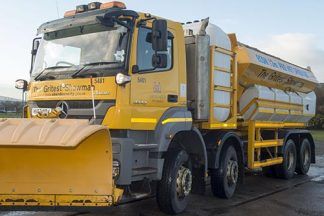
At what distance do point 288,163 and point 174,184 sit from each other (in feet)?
20.2

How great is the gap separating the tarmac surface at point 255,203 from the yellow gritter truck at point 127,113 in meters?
0.34

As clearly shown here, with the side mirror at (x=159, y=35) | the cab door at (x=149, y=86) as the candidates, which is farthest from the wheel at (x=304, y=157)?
the side mirror at (x=159, y=35)

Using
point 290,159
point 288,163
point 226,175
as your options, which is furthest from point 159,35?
point 290,159

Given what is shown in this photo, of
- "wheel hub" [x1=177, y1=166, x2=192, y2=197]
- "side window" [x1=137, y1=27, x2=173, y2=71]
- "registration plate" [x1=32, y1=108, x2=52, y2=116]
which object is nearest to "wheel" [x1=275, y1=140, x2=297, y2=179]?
"wheel hub" [x1=177, y1=166, x2=192, y2=197]

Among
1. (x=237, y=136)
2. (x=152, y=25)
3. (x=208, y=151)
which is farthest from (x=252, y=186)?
(x=152, y=25)

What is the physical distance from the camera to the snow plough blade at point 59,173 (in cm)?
565

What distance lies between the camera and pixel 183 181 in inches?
298

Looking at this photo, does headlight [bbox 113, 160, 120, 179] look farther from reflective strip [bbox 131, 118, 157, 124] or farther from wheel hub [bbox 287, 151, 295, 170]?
wheel hub [bbox 287, 151, 295, 170]

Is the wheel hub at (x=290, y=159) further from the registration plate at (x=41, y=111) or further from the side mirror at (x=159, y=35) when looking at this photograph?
the registration plate at (x=41, y=111)

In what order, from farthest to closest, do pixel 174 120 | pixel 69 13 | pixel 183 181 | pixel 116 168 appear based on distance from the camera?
pixel 183 181
pixel 69 13
pixel 174 120
pixel 116 168

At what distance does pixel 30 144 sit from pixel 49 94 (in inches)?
70.5

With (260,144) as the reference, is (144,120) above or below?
above

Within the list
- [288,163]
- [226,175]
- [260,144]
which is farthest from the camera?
[288,163]

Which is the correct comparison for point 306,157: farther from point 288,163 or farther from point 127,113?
point 127,113
